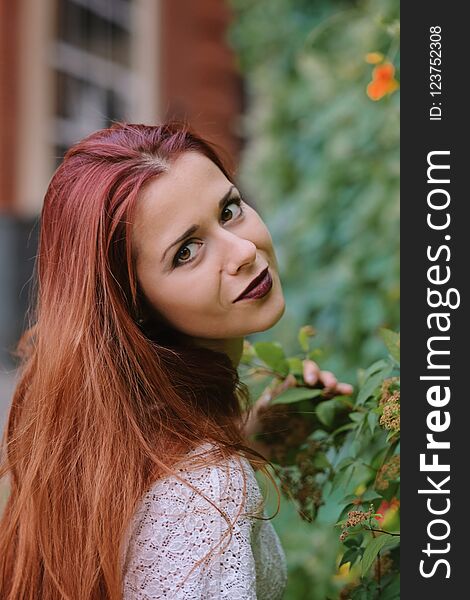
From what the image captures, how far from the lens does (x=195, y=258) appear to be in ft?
3.92

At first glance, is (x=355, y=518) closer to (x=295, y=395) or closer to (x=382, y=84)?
(x=295, y=395)

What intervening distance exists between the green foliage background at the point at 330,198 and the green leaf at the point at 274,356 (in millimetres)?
777

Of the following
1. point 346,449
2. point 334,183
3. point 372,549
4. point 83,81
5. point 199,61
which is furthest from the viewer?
point 199,61

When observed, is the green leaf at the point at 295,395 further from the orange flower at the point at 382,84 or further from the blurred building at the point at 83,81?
the blurred building at the point at 83,81

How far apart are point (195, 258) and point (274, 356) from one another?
0.32 m

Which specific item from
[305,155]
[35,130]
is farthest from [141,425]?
[35,130]

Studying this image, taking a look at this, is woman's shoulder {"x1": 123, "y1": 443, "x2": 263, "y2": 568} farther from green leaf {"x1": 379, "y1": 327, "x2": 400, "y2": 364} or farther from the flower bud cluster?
green leaf {"x1": 379, "y1": 327, "x2": 400, "y2": 364}

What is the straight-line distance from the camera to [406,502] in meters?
1.06

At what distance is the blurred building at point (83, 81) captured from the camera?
13.4 ft

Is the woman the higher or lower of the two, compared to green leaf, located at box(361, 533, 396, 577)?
higher

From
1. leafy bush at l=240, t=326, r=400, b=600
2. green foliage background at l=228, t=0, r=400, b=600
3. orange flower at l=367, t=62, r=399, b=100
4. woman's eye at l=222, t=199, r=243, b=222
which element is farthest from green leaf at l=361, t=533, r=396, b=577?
green foliage background at l=228, t=0, r=400, b=600

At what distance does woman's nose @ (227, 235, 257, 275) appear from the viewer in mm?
1192

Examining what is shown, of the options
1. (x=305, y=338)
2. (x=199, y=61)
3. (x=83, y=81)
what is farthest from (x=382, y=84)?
(x=199, y=61)

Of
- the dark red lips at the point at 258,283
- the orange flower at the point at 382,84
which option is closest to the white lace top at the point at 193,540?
the dark red lips at the point at 258,283
